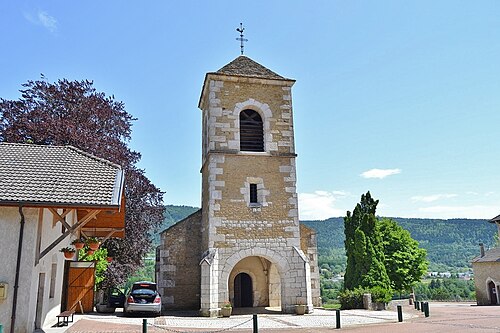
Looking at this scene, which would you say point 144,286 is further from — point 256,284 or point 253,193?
point 256,284

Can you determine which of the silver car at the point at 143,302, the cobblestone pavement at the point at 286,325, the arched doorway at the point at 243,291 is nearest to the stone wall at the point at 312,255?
the arched doorway at the point at 243,291

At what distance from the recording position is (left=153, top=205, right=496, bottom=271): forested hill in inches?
4183

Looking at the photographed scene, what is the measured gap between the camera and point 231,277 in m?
19.0

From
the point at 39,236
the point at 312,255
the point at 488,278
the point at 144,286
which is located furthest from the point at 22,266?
the point at 488,278

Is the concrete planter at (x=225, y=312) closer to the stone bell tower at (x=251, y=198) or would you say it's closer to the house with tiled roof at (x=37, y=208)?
the stone bell tower at (x=251, y=198)

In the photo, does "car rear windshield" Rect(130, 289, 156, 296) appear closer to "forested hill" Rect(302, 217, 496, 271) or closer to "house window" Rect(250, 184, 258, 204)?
"house window" Rect(250, 184, 258, 204)

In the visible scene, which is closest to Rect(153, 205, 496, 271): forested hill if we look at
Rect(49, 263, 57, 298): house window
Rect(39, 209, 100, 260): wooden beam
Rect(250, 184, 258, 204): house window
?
Rect(250, 184, 258, 204): house window

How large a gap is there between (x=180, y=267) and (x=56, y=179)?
9160 mm

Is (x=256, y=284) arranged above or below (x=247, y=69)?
below

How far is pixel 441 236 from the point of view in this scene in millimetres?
113375

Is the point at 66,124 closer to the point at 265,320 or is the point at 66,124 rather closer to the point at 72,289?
the point at 72,289

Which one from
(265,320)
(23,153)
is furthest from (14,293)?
(265,320)

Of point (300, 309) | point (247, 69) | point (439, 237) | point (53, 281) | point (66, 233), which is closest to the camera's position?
point (66, 233)

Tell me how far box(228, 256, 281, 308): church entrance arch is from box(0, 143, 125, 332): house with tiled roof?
361 inches
